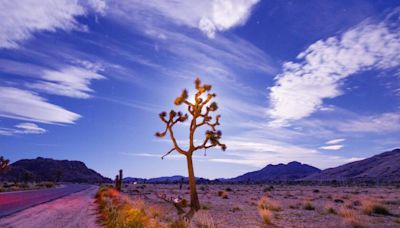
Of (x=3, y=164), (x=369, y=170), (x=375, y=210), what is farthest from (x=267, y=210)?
(x=369, y=170)

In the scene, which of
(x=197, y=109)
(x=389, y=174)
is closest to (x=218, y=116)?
(x=197, y=109)

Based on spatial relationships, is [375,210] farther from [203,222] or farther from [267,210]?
[203,222]

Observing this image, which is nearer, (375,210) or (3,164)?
(375,210)

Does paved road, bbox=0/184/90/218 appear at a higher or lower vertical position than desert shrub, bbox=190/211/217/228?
higher

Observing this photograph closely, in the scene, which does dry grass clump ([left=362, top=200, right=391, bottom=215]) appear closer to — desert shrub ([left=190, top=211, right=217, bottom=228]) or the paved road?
desert shrub ([left=190, top=211, right=217, bottom=228])

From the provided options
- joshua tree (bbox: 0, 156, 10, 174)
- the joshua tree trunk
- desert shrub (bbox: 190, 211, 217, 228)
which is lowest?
desert shrub (bbox: 190, 211, 217, 228)

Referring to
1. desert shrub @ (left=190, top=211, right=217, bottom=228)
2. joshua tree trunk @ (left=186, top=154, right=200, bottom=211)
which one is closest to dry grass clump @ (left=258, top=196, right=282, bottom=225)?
desert shrub @ (left=190, top=211, right=217, bottom=228)

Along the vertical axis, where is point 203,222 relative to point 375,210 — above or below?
below

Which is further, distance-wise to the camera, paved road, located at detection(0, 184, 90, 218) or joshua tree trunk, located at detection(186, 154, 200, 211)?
joshua tree trunk, located at detection(186, 154, 200, 211)

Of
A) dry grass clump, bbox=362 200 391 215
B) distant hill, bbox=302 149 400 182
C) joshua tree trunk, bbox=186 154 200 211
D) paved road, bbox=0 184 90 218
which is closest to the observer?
paved road, bbox=0 184 90 218

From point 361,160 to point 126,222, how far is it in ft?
600

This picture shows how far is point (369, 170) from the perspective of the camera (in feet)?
493

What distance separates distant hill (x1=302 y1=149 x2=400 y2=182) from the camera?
13012 cm

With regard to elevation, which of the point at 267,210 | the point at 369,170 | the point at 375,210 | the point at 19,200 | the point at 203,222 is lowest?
the point at 203,222
